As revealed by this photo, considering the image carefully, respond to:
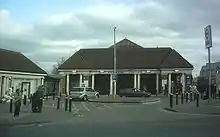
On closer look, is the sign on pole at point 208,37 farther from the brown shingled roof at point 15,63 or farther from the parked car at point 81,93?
the brown shingled roof at point 15,63

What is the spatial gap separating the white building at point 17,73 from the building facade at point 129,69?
38.5 feet

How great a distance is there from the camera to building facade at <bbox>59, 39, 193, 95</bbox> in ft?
215

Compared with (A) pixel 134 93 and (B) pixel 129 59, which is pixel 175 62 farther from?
(A) pixel 134 93

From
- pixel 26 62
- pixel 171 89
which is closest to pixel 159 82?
pixel 171 89

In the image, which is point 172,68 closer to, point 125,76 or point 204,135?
point 125,76

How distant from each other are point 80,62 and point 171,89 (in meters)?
18.1

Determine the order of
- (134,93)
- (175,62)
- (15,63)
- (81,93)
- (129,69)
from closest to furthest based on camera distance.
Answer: (81,93) → (15,63) → (134,93) → (175,62) → (129,69)

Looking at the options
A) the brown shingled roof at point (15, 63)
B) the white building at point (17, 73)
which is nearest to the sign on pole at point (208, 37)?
the white building at point (17, 73)

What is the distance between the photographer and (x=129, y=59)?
232 feet

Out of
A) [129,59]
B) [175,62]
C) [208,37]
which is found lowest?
[208,37]

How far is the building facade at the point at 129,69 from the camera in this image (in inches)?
2584

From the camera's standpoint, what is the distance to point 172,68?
6519 centimetres

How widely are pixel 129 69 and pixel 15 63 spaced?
22.4 meters

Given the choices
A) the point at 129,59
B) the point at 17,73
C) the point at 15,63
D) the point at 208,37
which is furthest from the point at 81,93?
the point at 129,59
